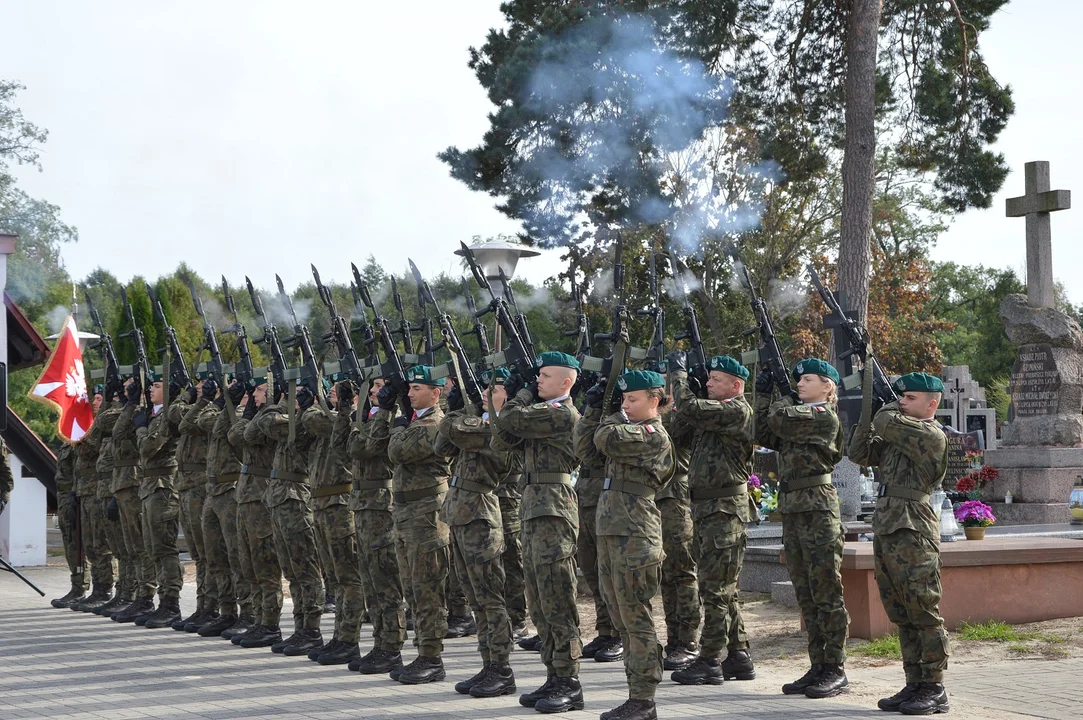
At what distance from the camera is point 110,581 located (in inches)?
485

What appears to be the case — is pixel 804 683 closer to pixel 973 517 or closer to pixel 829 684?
pixel 829 684

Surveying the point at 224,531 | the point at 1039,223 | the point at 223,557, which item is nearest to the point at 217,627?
the point at 223,557

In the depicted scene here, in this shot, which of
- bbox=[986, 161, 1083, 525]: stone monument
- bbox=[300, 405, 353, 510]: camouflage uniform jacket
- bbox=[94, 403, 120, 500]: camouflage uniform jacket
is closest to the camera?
bbox=[300, 405, 353, 510]: camouflage uniform jacket

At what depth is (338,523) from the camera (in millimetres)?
9000

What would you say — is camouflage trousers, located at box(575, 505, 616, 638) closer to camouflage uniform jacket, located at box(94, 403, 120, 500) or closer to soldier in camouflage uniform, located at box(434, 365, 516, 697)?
soldier in camouflage uniform, located at box(434, 365, 516, 697)

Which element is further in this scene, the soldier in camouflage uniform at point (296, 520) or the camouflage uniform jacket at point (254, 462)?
the camouflage uniform jacket at point (254, 462)

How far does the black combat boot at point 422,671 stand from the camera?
794 cm

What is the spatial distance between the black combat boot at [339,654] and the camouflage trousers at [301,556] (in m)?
0.55

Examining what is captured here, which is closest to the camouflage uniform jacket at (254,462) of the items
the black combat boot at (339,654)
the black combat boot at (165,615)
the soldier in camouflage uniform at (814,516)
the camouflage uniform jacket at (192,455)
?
the camouflage uniform jacket at (192,455)

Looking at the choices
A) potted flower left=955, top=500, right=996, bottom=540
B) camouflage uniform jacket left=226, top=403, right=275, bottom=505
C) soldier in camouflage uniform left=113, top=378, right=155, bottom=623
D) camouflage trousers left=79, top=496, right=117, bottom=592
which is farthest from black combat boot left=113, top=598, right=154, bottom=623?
potted flower left=955, top=500, right=996, bottom=540

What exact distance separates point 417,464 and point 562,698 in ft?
6.15

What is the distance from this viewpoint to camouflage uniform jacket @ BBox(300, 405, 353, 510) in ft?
29.8

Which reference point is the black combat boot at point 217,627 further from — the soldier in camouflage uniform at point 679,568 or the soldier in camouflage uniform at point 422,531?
the soldier in camouflage uniform at point 679,568

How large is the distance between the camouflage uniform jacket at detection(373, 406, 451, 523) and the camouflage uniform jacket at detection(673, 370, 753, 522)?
5.15ft
